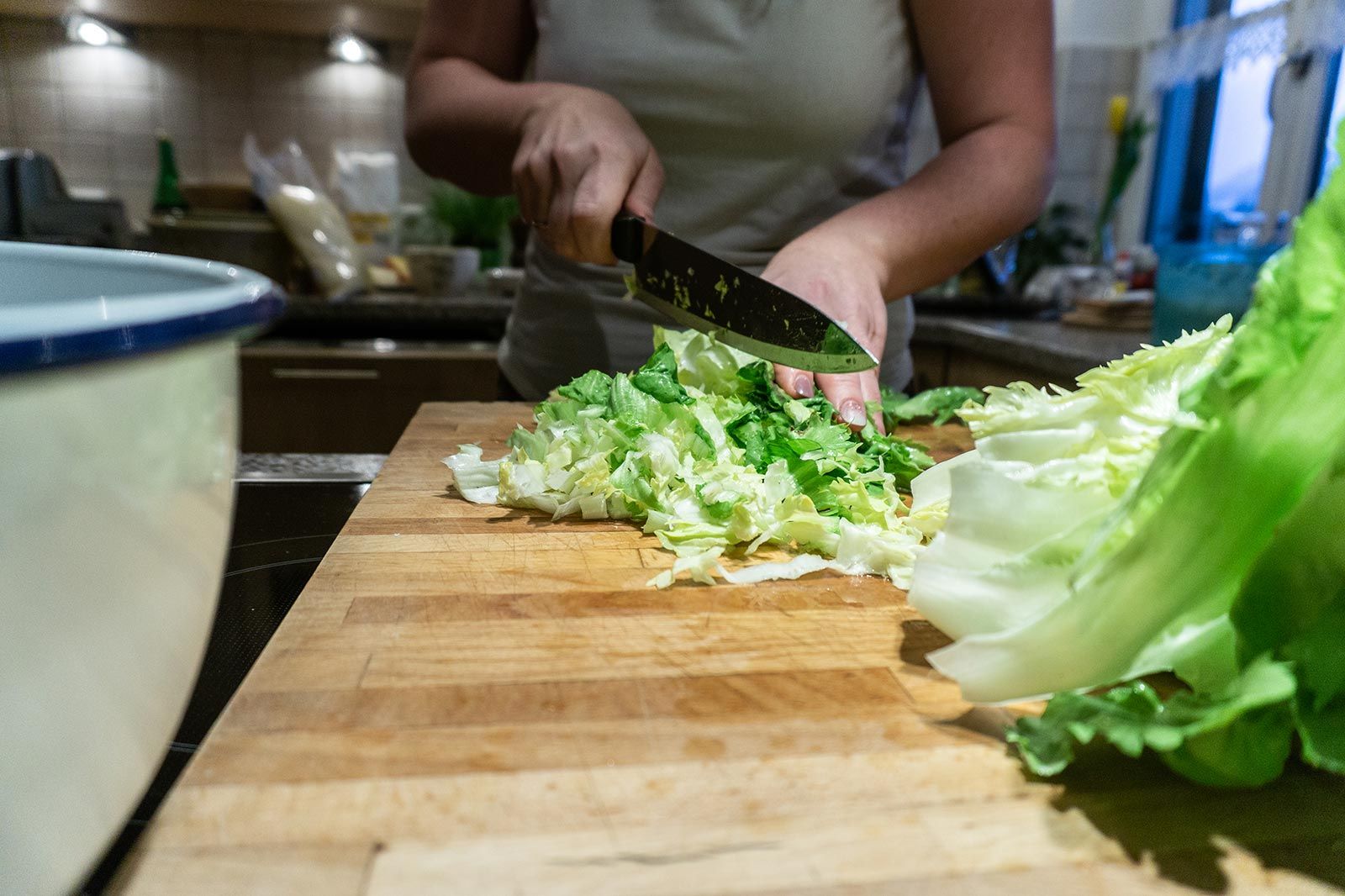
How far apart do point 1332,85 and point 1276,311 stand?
4.08 m

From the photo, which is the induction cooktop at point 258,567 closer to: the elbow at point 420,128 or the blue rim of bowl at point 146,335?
the blue rim of bowl at point 146,335

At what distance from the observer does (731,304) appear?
1.34m

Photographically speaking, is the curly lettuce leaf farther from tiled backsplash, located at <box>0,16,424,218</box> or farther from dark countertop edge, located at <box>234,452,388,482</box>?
tiled backsplash, located at <box>0,16,424,218</box>

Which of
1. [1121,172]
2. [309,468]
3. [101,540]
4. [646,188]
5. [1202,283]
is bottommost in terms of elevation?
[309,468]

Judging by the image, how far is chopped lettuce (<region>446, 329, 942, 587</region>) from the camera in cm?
103

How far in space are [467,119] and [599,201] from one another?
49cm

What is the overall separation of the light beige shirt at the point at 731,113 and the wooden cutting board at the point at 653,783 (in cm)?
109

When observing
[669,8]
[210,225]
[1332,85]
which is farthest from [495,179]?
[1332,85]

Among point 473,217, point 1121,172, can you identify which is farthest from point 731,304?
point 1121,172

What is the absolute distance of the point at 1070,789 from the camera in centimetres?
61

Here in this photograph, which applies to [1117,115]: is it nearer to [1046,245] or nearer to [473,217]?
[1046,245]

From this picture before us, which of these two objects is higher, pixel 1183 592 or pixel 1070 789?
pixel 1183 592

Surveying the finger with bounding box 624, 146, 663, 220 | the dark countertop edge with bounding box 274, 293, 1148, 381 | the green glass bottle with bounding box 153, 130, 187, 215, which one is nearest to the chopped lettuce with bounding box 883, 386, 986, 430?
the finger with bounding box 624, 146, 663, 220

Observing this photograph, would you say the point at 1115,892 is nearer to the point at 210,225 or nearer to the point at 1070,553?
the point at 1070,553
